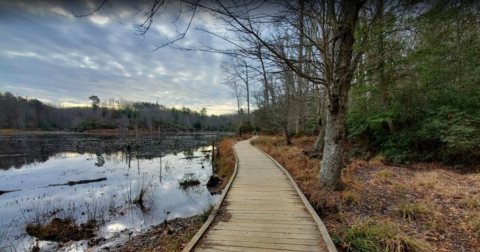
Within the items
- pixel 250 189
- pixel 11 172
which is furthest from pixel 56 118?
pixel 250 189

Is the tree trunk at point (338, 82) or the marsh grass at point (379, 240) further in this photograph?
the tree trunk at point (338, 82)

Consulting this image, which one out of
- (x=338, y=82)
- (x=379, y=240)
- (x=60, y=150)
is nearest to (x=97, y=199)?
(x=379, y=240)

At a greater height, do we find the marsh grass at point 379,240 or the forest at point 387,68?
the forest at point 387,68

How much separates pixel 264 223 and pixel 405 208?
2664 mm

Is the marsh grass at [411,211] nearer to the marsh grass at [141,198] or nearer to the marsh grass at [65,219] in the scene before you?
the marsh grass at [141,198]

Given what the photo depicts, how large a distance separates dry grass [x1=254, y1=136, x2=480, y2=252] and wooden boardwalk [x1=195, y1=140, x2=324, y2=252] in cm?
48

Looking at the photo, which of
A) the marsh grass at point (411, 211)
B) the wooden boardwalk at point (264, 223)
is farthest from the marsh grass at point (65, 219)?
the marsh grass at point (411, 211)

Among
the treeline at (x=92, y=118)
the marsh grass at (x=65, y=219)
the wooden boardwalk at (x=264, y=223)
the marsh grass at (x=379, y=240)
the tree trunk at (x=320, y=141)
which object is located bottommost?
the marsh grass at (x=65, y=219)

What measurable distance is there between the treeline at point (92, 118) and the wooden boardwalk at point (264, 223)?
139ft

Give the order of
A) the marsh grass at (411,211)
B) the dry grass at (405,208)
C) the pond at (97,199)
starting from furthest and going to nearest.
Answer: the pond at (97,199), the marsh grass at (411,211), the dry grass at (405,208)

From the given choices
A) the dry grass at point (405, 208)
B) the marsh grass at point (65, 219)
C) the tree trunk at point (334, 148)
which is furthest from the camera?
the marsh grass at point (65, 219)

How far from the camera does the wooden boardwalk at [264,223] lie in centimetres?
271

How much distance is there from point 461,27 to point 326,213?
9.24 metres

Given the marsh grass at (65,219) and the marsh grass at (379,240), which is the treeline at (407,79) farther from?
the marsh grass at (65,219)
